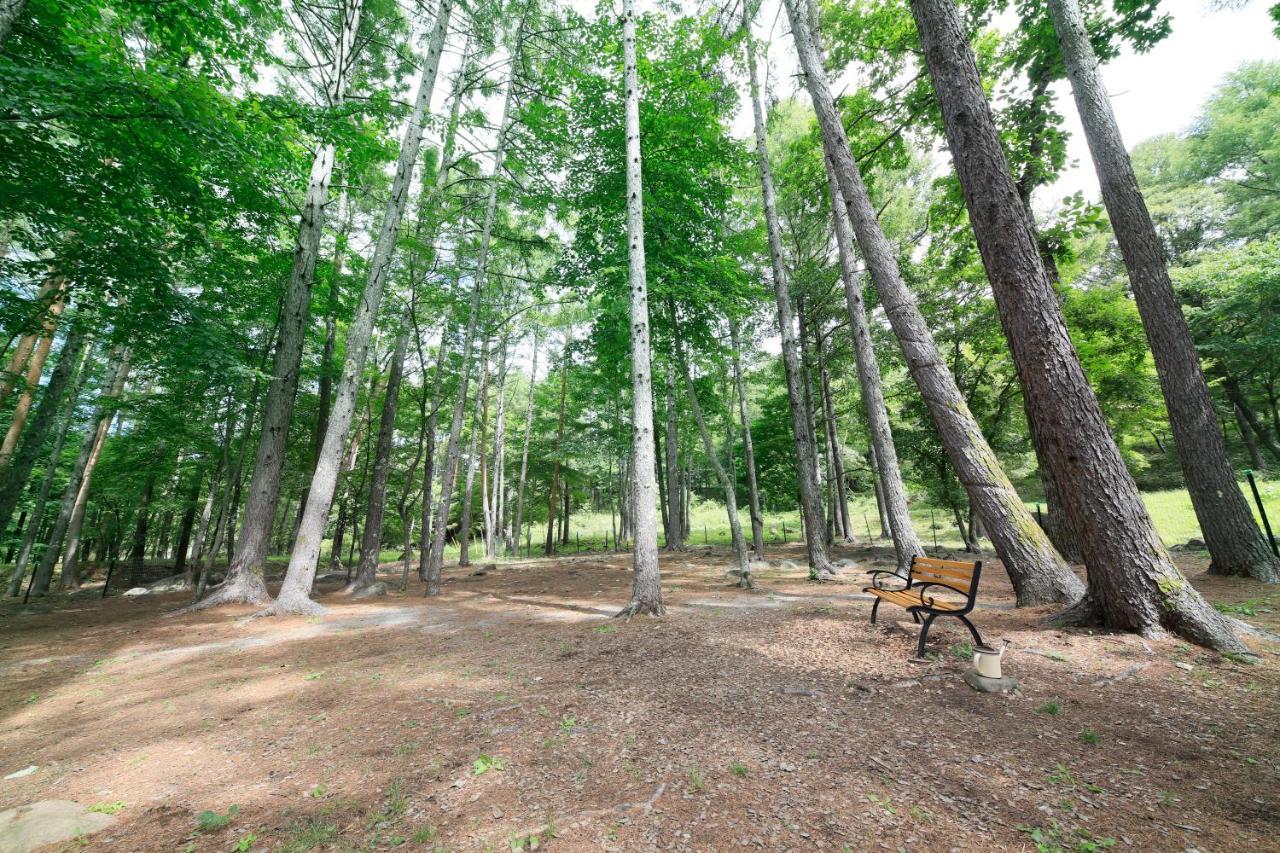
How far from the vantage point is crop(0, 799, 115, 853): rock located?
222 centimetres

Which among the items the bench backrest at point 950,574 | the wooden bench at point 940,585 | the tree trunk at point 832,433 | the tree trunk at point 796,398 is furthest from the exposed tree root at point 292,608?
the tree trunk at point 832,433

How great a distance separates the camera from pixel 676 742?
2967 millimetres

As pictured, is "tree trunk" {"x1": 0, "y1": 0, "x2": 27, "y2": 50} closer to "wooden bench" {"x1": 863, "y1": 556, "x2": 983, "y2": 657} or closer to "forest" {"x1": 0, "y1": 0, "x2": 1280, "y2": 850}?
"forest" {"x1": 0, "y1": 0, "x2": 1280, "y2": 850}

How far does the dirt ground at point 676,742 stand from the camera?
214 centimetres

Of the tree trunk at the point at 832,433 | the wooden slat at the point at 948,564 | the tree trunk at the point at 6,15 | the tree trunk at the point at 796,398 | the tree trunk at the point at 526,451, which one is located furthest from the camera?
the tree trunk at the point at 526,451

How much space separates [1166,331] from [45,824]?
11.6 meters

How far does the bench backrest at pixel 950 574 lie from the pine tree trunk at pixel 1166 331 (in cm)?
434

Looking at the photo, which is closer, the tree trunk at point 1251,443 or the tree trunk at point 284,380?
the tree trunk at point 284,380

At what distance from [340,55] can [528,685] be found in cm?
1303

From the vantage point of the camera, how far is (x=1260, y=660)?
3398 millimetres

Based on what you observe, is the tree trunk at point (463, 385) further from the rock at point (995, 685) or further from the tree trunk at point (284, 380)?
the rock at point (995, 685)

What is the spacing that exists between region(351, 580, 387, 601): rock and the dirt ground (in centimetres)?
521

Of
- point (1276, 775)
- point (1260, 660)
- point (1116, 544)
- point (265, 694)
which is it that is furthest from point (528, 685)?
point (1260, 660)

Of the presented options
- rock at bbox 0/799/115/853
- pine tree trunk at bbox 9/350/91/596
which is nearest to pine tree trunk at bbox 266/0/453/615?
rock at bbox 0/799/115/853
